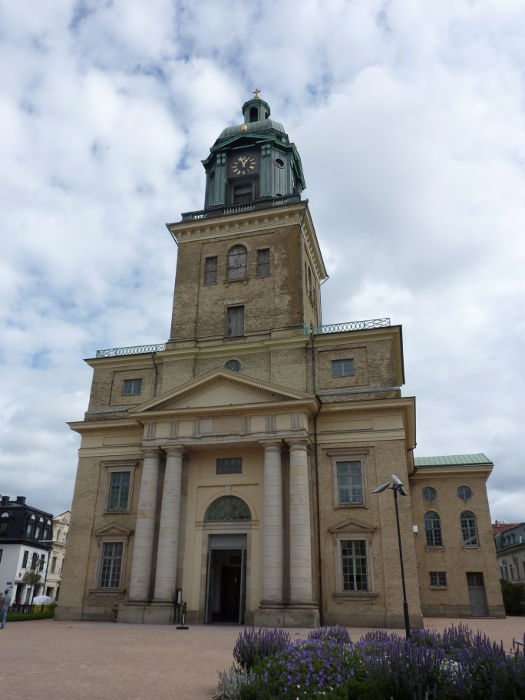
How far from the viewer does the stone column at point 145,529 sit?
2548cm

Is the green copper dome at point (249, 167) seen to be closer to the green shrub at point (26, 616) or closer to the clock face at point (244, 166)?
the clock face at point (244, 166)

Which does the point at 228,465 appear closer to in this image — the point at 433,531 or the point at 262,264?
the point at 262,264

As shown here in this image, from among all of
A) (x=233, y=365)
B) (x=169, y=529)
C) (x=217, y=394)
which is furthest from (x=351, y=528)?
(x=233, y=365)

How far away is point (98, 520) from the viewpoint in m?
29.3

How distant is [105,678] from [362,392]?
20059 millimetres

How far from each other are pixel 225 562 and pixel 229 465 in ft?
17.1

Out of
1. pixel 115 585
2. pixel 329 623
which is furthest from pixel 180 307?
pixel 329 623

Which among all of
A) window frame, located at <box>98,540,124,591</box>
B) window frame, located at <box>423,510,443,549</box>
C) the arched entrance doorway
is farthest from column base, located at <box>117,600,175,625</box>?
window frame, located at <box>423,510,443,549</box>

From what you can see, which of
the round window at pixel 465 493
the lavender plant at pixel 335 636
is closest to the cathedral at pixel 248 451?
the round window at pixel 465 493

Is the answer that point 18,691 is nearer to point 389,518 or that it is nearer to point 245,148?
point 389,518

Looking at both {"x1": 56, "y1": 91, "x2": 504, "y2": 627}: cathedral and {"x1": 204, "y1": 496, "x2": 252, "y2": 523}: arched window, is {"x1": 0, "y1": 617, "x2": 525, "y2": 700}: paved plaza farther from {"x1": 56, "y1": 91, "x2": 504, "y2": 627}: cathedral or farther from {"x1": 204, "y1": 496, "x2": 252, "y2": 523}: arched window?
{"x1": 204, "y1": 496, "x2": 252, "y2": 523}: arched window

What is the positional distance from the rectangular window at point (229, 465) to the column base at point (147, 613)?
21.5ft

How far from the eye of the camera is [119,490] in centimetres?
2984

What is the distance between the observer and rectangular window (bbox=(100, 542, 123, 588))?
2797 centimetres
